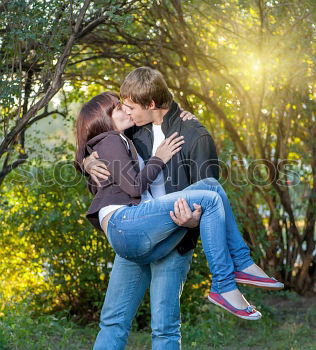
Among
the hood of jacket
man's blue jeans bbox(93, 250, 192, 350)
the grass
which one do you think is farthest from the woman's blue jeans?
the grass

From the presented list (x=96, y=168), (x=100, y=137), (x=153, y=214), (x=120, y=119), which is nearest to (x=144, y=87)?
(x=120, y=119)

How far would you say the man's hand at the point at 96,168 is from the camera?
316cm

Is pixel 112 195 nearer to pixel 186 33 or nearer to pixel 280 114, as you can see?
pixel 186 33

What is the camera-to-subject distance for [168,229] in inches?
120

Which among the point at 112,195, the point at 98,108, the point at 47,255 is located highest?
the point at 98,108

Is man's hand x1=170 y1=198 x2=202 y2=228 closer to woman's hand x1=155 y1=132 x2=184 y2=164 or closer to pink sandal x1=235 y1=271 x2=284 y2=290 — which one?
woman's hand x1=155 y1=132 x2=184 y2=164

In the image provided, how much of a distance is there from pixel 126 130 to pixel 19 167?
2669 millimetres

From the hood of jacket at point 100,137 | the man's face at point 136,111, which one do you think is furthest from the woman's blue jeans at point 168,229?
the man's face at point 136,111

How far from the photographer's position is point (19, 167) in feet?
19.3

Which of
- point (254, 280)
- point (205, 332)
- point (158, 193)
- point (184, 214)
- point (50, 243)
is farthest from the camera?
point (50, 243)

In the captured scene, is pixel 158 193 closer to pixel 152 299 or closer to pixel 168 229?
pixel 168 229

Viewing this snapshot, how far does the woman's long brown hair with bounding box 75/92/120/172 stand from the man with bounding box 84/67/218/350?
89mm

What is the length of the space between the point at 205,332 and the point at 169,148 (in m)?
2.99

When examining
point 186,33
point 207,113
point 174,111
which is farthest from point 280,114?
point 174,111
